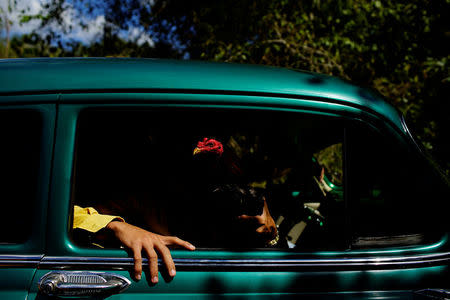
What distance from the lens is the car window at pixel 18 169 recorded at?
51.9 inches

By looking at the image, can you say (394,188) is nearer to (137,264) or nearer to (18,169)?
(137,264)

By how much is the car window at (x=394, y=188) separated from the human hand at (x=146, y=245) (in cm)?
65

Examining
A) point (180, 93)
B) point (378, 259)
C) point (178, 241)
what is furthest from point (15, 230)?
point (378, 259)

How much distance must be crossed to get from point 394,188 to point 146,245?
940 millimetres

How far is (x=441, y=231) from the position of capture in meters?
1.37

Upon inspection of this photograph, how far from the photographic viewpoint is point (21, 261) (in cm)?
125

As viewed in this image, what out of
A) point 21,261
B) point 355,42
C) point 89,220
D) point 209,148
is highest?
point 355,42

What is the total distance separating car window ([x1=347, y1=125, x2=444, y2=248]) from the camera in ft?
4.49

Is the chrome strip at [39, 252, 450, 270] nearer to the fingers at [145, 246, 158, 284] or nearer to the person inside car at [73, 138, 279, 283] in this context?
the fingers at [145, 246, 158, 284]

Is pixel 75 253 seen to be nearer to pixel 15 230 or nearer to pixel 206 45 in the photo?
pixel 15 230

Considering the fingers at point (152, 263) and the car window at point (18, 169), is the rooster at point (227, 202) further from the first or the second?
the car window at point (18, 169)

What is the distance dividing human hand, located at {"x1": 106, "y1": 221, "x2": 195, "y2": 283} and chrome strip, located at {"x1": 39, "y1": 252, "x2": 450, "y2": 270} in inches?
0.9

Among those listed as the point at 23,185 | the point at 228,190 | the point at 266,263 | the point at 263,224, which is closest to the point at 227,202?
the point at 228,190

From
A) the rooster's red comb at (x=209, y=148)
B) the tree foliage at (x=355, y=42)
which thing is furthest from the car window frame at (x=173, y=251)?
the tree foliage at (x=355, y=42)
